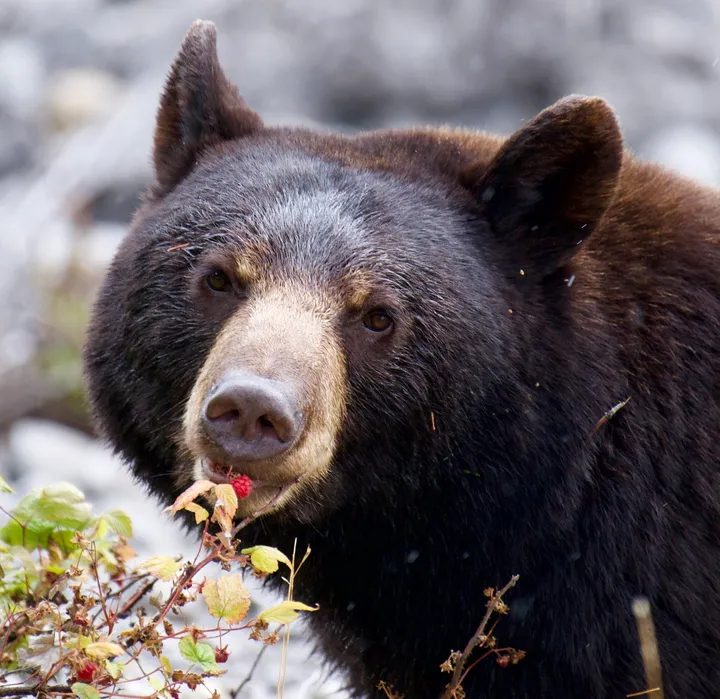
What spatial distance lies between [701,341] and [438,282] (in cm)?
92

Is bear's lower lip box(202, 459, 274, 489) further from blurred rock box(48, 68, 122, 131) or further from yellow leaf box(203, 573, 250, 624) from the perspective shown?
blurred rock box(48, 68, 122, 131)

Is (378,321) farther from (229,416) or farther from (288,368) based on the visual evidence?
(229,416)

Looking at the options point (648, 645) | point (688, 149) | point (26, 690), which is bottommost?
point (26, 690)

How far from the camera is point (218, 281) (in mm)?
→ 3822

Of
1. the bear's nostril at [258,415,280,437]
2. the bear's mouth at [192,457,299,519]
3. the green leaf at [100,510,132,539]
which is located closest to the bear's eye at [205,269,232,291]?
the bear's mouth at [192,457,299,519]

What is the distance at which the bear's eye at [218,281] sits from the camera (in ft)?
12.5

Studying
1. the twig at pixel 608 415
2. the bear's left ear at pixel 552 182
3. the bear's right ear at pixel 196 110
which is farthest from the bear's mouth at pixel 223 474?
the bear's right ear at pixel 196 110

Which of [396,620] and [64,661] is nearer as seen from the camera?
[64,661]

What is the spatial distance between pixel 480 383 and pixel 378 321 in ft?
1.26

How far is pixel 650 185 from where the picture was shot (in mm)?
4262

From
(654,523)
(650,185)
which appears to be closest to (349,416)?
(654,523)

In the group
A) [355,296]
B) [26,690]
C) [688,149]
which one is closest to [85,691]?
[26,690]

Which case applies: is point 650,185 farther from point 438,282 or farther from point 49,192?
point 49,192

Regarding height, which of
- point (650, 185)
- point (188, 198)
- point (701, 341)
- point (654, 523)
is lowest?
point (654, 523)
